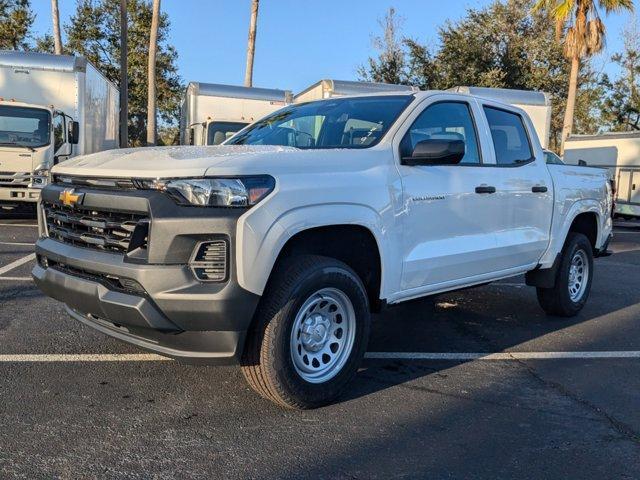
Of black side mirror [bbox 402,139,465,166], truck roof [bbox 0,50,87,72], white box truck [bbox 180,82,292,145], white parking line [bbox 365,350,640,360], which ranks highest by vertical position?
truck roof [bbox 0,50,87,72]

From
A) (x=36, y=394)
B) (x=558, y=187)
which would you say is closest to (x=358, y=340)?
(x=36, y=394)

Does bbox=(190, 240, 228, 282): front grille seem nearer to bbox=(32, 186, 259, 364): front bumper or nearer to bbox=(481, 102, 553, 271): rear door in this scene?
bbox=(32, 186, 259, 364): front bumper

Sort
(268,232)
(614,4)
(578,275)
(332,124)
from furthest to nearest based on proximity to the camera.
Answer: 1. (614,4)
2. (578,275)
3. (332,124)
4. (268,232)

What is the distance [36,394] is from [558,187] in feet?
15.5

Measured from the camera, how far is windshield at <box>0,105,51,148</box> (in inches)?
484

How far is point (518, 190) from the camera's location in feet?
17.7

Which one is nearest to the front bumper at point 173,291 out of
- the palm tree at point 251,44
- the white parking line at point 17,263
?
the white parking line at point 17,263

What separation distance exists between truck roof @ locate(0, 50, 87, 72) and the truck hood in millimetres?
10145

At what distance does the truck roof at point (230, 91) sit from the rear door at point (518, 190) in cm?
984

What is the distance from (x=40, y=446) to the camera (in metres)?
3.27

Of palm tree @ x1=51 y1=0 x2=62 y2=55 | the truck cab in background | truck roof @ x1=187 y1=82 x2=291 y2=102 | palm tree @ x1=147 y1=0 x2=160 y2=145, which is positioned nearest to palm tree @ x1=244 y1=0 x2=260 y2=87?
palm tree @ x1=147 y1=0 x2=160 y2=145

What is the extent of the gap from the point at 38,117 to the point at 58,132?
0.45 meters

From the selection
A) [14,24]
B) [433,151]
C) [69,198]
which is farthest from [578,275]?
[14,24]

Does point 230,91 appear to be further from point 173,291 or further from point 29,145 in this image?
point 173,291
